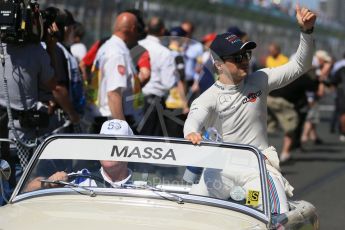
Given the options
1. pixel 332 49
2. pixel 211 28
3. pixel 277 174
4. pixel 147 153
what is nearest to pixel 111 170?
pixel 147 153

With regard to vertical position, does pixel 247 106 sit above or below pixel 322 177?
above

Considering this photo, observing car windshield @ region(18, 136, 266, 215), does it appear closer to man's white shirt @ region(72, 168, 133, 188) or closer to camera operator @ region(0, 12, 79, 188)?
man's white shirt @ region(72, 168, 133, 188)

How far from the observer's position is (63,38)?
9.93 metres

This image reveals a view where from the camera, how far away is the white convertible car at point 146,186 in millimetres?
5570


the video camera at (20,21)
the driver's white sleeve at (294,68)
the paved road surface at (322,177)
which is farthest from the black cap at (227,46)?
the paved road surface at (322,177)

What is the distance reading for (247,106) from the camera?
7074mm

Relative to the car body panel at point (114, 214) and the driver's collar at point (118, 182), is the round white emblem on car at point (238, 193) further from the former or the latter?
the driver's collar at point (118, 182)

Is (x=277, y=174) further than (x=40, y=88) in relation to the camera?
No

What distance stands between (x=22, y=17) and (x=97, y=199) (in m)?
2.65

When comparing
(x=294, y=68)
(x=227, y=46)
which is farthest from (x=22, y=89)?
(x=294, y=68)

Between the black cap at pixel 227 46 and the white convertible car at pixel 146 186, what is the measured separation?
100 cm

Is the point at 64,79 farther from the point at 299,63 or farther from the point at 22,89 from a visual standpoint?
the point at 299,63

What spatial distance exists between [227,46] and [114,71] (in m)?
2.36

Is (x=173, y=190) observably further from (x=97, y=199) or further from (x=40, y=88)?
(x=40, y=88)
